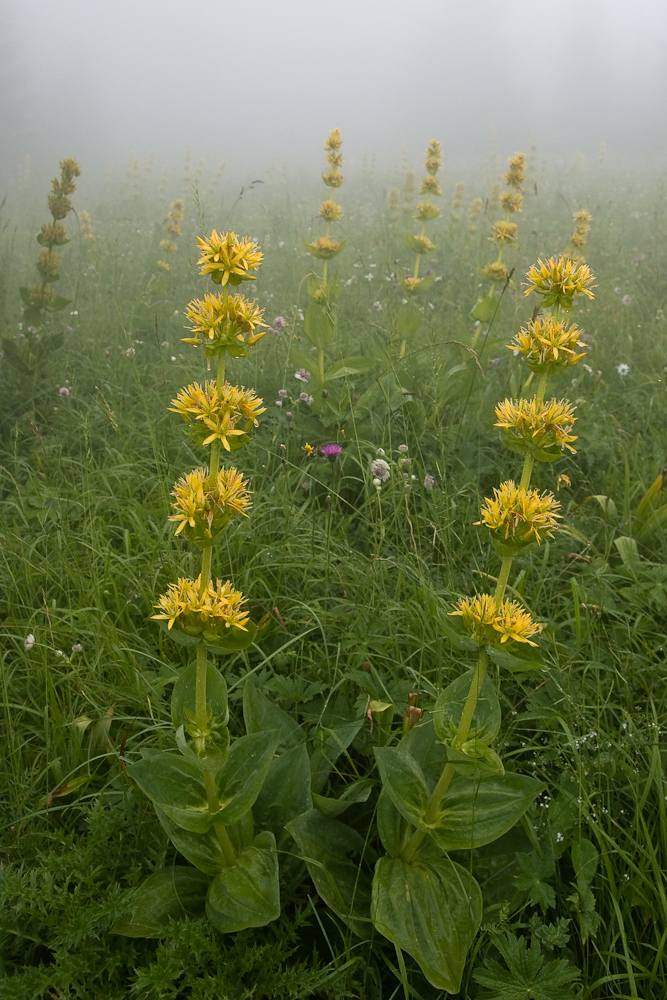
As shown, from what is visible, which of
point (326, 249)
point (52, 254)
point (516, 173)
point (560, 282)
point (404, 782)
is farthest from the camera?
point (516, 173)

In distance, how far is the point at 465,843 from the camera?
60.8 inches

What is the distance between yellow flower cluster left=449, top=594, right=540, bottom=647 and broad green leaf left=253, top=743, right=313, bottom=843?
63 centimetres

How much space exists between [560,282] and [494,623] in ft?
2.65

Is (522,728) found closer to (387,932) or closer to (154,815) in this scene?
(387,932)

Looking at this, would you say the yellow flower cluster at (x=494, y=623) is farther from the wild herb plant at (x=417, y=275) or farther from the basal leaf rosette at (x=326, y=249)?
the basal leaf rosette at (x=326, y=249)

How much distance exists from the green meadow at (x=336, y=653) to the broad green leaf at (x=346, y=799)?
0.01 metres

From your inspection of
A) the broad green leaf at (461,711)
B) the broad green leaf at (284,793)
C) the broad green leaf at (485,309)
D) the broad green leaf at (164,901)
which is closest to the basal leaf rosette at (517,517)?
the broad green leaf at (461,711)

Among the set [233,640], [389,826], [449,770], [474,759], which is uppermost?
[233,640]

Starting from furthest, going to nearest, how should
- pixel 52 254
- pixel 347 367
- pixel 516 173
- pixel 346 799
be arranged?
pixel 516 173
pixel 52 254
pixel 347 367
pixel 346 799

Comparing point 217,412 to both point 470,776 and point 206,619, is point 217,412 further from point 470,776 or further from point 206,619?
point 470,776

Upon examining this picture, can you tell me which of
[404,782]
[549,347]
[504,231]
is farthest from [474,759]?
[504,231]

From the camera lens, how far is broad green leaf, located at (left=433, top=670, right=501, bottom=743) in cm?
150

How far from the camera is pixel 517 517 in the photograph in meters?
1.46

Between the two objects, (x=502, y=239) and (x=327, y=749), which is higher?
(x=502, y=239)
